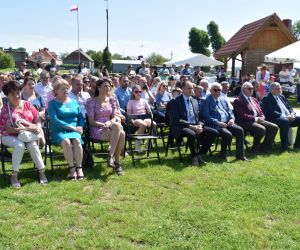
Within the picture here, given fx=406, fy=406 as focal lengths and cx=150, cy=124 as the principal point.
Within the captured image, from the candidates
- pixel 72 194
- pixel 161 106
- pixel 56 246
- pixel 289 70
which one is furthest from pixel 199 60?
pixel 56 246

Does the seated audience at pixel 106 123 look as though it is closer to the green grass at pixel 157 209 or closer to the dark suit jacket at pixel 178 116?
the green grass at pixel 157 209

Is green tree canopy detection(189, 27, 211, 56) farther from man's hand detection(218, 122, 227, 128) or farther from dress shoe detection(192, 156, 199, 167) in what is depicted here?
dress shoe detection(192, 156, 199, 167)

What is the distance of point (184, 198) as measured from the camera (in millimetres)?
5215

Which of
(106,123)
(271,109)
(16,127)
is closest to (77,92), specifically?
(106,123)

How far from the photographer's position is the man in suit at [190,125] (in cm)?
700

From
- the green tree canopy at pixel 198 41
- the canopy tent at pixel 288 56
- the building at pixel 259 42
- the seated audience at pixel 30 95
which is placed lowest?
the seated audience at pixel 30 95

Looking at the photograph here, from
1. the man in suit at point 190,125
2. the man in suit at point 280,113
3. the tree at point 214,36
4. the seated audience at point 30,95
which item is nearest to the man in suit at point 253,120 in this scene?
the man in suit at point 280,113

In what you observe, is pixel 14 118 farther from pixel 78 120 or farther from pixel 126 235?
pixel 126 235

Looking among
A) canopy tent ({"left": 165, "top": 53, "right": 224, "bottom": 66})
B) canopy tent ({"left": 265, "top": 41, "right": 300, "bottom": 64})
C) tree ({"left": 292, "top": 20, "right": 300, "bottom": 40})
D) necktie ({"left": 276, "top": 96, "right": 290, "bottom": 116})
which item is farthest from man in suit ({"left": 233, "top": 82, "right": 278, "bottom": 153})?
tree ({"left": 292, "top": 20, "right": 300, "bottom": 40})

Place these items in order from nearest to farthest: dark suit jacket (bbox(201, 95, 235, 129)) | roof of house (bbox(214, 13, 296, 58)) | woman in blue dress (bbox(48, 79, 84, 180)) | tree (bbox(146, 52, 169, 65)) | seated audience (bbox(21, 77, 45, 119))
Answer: woman in blue dress (bbox(48, 79, 84, 180)) → dark suit jacket (bbox(201, 95, 235, 129)) → seated audience (bbox(21, 77, 45, 119)) → roof of house (bbox(214, 13, 296, 58)) → tree (bbox(146, 52, 169, 65))

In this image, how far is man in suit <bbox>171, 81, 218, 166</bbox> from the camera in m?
7.00

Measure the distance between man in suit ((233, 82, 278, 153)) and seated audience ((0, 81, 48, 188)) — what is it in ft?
13.1

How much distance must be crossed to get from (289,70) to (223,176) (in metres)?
13.9

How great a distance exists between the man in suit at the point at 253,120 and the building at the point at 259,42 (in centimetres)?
1780
